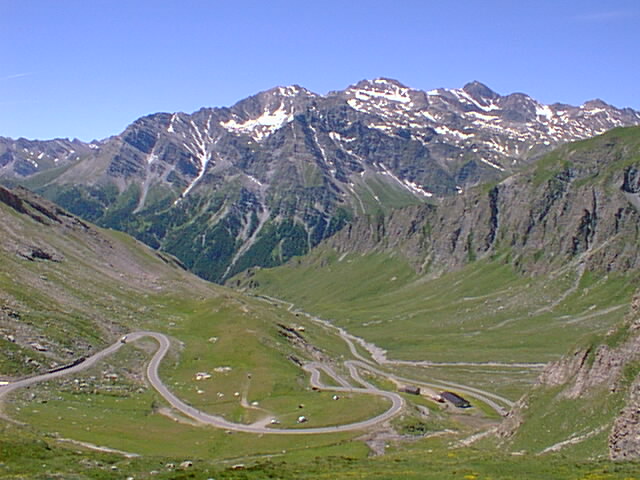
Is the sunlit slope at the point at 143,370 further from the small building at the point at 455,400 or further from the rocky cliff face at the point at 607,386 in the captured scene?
the small building at the point at 455,400

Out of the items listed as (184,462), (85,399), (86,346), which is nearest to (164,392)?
(85,399)

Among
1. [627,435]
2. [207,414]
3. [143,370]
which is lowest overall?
[207,414]

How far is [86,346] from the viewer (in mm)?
126812

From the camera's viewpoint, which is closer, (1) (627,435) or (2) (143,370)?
(1) (627,435)

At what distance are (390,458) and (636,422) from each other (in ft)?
85.6

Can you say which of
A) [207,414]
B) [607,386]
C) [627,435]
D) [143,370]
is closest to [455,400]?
[207,414]

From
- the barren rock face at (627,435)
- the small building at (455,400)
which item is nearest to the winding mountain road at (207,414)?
the small building at (455,400)

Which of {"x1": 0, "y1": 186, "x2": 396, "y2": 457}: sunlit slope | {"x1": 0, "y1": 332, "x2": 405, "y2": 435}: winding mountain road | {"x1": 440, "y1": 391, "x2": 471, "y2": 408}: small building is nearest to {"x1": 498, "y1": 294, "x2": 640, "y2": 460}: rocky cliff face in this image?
{"x1": 0, "y1": 186, "x2": 396, "y2": 457}: sunlit slope

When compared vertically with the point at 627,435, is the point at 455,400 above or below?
below

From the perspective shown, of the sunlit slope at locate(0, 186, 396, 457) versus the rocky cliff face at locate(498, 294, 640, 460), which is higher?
the rocky cliff face at locate(498, 294, 640, 460)

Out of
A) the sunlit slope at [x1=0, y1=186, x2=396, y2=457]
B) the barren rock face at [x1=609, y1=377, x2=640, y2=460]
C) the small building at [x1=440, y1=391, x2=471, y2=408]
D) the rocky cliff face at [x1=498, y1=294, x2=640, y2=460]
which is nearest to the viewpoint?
the barren rock face at [x1=609, y1=377, x2=640, y2=460]

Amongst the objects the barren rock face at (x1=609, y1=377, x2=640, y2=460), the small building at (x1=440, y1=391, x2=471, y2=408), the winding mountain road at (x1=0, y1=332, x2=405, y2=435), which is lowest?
the small building at (x1=440, y1=391, x2=471, y2=408)

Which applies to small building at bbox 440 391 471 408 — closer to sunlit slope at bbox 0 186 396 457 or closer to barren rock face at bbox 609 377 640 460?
sunlit slope at bbox 0 186 396 457

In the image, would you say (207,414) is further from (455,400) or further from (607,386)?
(607,386)
